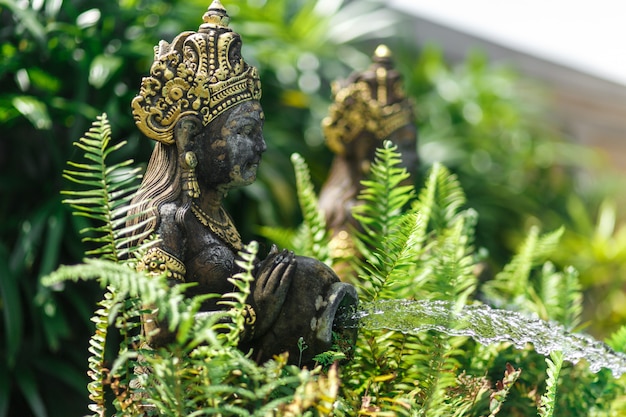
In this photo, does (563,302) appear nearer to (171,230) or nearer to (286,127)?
(171,230)

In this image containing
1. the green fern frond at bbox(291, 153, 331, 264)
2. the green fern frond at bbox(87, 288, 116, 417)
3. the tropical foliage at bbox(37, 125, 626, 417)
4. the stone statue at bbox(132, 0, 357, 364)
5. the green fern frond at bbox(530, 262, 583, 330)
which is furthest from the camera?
the green fern frond at bbox(530, 262, 583, 330)

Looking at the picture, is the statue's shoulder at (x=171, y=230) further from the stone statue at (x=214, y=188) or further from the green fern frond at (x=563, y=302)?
the green fern frond at (x=563, y=302)

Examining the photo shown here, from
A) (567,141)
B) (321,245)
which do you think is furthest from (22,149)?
(567,141)

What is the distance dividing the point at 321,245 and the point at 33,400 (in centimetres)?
128

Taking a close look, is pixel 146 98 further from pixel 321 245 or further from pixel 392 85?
pixel 392 85

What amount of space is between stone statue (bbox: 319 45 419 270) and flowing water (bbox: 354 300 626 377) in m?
0.90

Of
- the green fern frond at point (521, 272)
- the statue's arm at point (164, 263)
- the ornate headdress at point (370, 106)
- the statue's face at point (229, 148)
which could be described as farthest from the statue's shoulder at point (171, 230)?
the ornate headdress at point (370, 106)

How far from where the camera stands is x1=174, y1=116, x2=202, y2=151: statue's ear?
1.45 metres

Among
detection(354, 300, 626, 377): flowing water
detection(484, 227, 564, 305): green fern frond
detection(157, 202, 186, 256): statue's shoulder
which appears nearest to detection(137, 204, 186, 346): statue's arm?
detection(157, 202, 186, 256): statue's shoulder

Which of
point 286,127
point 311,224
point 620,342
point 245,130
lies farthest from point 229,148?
point 286,127

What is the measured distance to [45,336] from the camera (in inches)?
119

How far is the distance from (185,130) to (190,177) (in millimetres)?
87

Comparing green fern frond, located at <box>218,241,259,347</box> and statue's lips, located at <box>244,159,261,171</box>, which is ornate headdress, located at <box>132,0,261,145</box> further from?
green fern frond, located at <box>218,241,259,347</box>

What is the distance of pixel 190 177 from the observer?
4.81 feet
